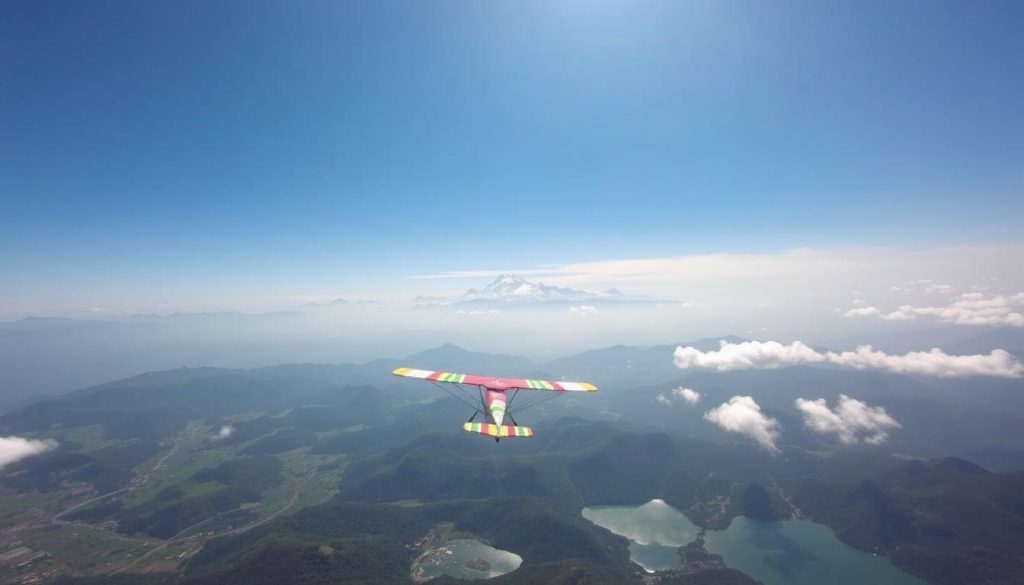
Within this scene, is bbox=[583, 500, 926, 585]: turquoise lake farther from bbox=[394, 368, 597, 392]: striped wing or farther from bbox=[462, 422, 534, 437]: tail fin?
bbox=[462, 422, 534, 437]: tail fin

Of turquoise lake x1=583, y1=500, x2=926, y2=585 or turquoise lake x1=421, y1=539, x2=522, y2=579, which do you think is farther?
turquoise lake x1=583, y1=500, x2=926, y2=585

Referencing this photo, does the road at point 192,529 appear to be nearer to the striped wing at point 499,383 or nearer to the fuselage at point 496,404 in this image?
the striped wing at point 499,383

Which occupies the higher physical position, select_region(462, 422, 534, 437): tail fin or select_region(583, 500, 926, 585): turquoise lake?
select_region(462, 422, 534, 437): tail fin

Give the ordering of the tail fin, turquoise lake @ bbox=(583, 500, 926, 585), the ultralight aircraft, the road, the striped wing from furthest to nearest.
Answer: the road < turquoise lake @ bbox=(583, 500, 926, 585) < the striped wing < the ultralight aircraft < the tail fin

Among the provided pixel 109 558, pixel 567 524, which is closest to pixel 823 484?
pixel 567 524

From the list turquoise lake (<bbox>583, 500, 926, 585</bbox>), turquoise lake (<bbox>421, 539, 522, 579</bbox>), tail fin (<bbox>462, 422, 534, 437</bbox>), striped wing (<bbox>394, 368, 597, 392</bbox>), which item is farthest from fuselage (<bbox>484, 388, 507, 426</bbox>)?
turquoise lake (<bbox>583, 500, 926, 585</bbox>)

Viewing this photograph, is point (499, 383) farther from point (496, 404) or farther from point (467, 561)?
point (467, 561)

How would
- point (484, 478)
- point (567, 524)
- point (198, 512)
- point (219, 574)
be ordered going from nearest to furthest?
1. point (219, 574)
2. point (567, 524)
3. point (198, 512)
4. point (484, 478)

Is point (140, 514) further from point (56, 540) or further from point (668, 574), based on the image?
point (668, 574)
